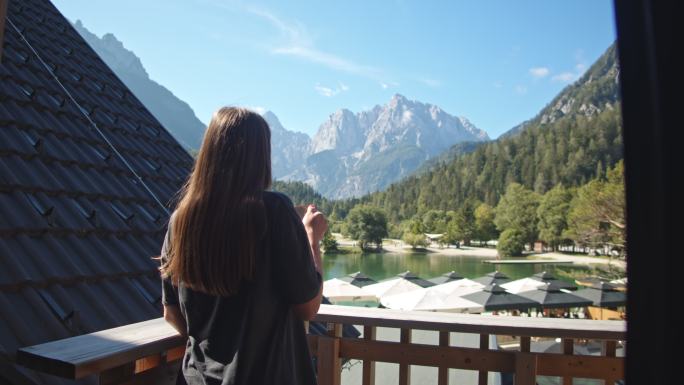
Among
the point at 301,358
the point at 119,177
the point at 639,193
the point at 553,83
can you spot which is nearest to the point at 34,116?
the point at 119,177

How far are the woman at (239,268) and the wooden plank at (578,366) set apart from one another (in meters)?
0.82

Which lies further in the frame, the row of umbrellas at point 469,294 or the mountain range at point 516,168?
the mountain range at point 516,168

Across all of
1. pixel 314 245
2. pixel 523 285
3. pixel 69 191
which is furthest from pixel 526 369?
pixel 523 285

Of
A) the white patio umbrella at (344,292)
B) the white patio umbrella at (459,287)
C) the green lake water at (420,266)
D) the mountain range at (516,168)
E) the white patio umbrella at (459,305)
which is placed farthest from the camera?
the mountain range at (516,168)

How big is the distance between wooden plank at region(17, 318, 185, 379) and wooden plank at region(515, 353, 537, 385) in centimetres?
94

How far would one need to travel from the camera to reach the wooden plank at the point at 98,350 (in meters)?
1.00

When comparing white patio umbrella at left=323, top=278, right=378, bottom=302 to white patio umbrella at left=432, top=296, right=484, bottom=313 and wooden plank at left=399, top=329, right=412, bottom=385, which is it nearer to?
white patio umbrella at left=432, top=296, right=484, bottom=313

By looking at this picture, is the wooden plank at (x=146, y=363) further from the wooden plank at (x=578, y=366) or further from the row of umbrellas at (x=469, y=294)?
the row of umbrellas at (x=469, y=294)

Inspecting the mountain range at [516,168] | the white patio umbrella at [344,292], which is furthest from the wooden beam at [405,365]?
the mountain range at [516,168]

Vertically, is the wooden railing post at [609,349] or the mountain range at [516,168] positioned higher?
the mountain range at [516,168]

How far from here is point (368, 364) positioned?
1621mm

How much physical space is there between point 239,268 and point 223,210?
0.12m

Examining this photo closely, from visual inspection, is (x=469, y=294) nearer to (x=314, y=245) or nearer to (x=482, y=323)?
(x=482, y=323)

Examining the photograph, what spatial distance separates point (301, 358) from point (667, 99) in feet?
2.91
